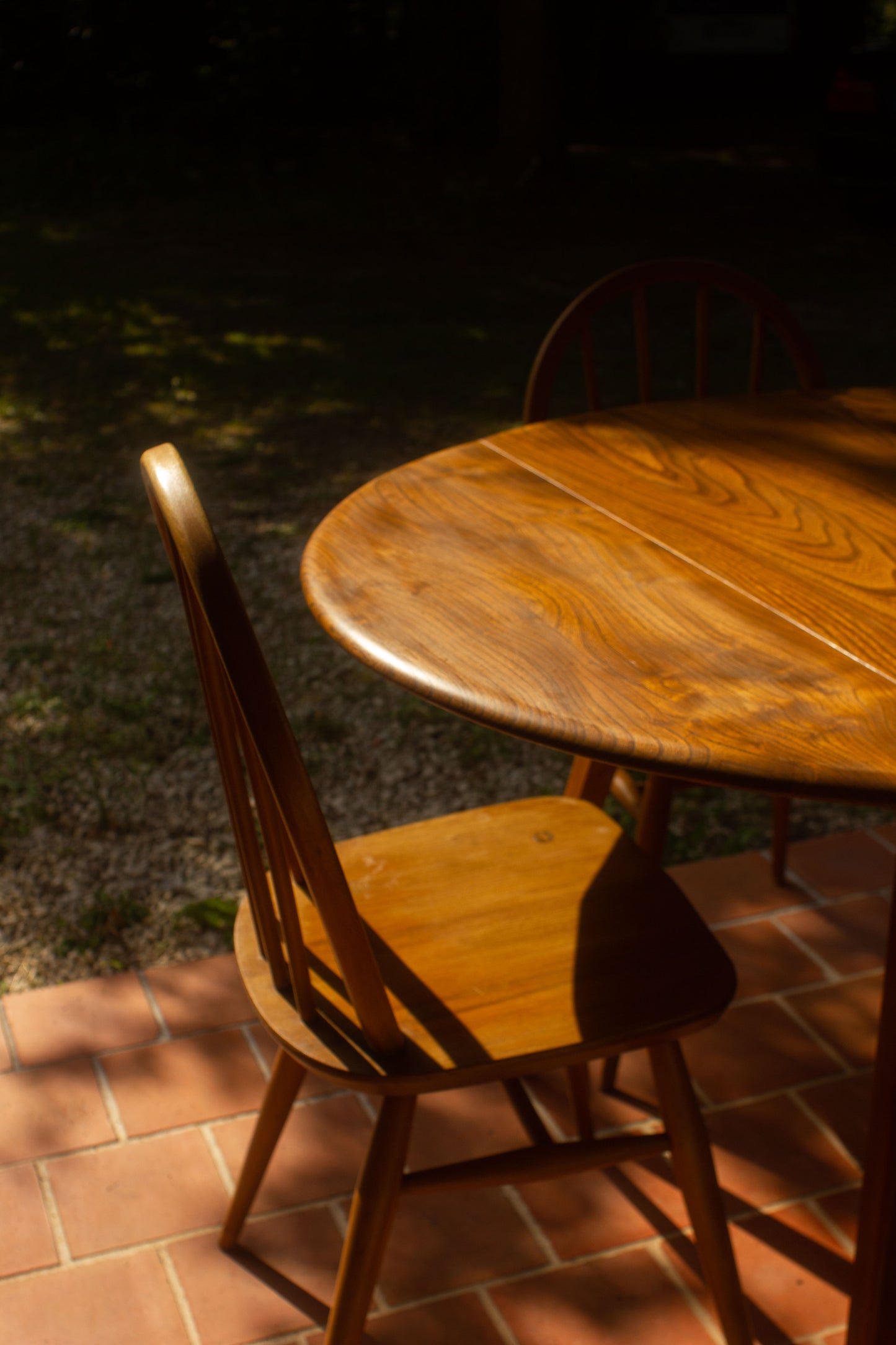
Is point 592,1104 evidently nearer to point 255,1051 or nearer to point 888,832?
point 255,1051

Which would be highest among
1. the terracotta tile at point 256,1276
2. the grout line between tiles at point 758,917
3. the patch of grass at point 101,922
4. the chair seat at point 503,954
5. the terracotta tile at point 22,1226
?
the chair seat at point 503,954

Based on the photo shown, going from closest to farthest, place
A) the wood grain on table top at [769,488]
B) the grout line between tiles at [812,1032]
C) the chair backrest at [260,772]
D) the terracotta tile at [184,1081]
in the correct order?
the chair backrest at [260,772], the wood grain on table top at [769,488], the terracotta tile at [184,1081], the grout line between tiles at [812,1032]

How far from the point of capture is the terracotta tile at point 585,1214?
1683 mm

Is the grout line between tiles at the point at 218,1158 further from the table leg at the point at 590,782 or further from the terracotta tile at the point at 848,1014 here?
the terracotta tile at the point at 848,1014

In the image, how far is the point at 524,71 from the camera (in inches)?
328

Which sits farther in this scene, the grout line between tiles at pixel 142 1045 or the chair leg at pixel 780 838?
the chair leg at pixel 780 838

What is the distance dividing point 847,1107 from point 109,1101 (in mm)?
1110

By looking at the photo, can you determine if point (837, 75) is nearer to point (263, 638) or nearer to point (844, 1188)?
point (263, 638)

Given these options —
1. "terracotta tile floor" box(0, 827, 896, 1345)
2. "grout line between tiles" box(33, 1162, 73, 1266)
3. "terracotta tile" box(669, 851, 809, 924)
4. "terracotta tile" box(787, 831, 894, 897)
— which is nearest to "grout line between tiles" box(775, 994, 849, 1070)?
"terracotta tile floor" box(0, 827, 896, 1345)

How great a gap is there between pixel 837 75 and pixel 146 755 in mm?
6732

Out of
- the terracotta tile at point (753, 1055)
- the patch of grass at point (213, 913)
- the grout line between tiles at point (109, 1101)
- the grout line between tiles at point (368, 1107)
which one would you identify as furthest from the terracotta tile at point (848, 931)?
the grout line between tiles at point (109, 1101)

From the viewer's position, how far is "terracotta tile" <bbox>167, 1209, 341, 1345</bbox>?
61.9 inches

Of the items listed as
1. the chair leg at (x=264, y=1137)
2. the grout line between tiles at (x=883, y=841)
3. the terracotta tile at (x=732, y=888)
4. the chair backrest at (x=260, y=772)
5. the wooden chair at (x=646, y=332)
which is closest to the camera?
the chair backrest at (x=260, y=772)

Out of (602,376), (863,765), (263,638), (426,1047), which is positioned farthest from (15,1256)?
(602,376)
